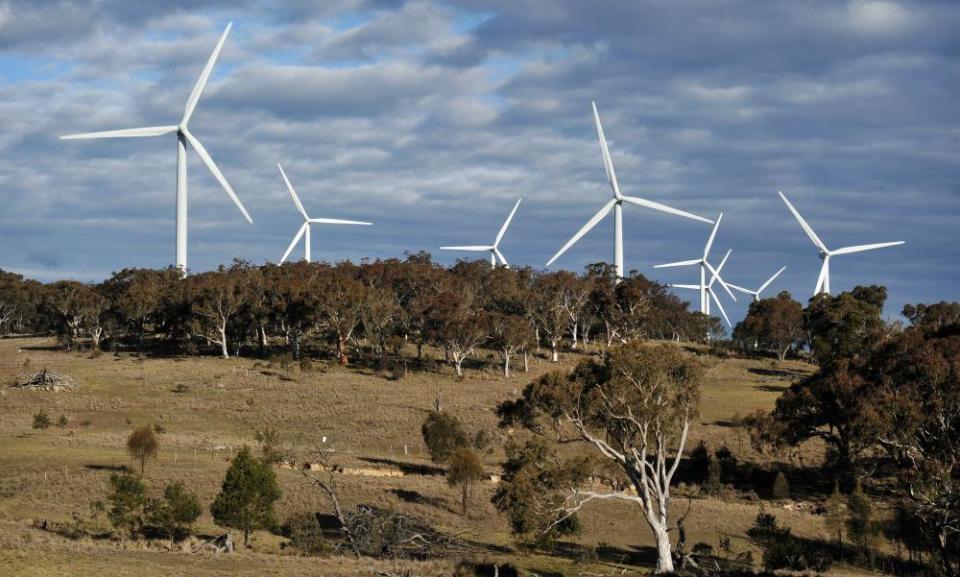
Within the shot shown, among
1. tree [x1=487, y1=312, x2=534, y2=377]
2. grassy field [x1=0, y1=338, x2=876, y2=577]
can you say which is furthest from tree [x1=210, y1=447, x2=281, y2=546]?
tree [x1=487, y1=312, x2=534, y2=377]

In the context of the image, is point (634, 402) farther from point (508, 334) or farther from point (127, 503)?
point (508, 334)

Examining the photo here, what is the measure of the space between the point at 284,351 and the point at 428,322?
62.4 ft

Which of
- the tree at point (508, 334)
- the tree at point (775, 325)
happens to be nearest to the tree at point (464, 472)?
the tree at point (508, 334)

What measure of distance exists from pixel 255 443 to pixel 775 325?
78325mm

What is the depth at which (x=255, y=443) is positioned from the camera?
75.8 m

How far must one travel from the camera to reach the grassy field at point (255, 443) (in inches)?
1684

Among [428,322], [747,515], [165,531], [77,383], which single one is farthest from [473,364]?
[165,531]

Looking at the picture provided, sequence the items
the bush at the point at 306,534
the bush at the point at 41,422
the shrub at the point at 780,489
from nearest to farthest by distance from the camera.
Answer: the bush at the point at 306,534 → the shrub at the point at 780,489 → the bush at the point at 41,422

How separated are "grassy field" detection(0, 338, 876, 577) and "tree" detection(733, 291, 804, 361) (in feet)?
23.6

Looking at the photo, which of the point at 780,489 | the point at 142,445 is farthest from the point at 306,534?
the point at 780,489

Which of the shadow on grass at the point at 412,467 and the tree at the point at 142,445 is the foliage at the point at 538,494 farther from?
the tree at the point at 142,445

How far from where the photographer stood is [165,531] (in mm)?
47125

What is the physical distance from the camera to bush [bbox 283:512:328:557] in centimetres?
4625

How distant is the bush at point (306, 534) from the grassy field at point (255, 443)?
0.86 meters
